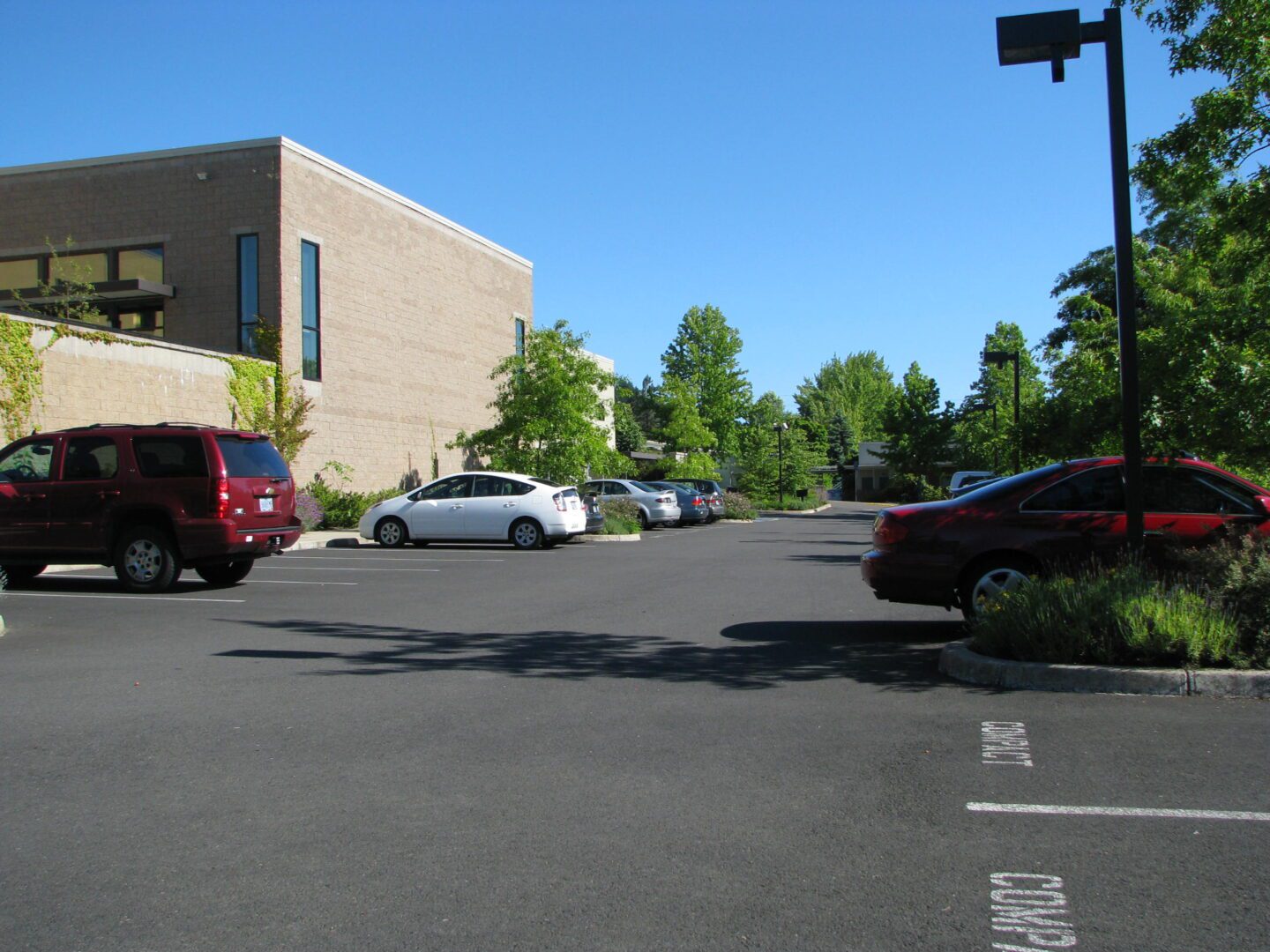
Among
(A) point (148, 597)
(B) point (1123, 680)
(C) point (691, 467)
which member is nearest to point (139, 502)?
(A) point (148, 597)

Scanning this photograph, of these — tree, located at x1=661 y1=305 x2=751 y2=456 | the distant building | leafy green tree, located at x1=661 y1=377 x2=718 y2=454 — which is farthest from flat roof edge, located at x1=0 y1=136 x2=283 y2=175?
tree, located at x1=661 y1=305 x2=751 y2=456

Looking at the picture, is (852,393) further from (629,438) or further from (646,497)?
(646,497)

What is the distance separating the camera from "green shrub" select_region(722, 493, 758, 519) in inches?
1756

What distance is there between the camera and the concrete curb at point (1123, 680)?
6.96 m

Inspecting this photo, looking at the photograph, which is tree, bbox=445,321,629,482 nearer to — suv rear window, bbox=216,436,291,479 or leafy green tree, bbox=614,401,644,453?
suv rear window, bbox=216,436,291,479

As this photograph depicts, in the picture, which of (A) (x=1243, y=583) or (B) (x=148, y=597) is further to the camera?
(B) (x=148, y=597)

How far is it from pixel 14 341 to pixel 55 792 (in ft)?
57.5

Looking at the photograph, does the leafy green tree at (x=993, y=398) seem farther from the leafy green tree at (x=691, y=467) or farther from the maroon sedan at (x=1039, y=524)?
the maroon sedan at (x=1039, y=524)

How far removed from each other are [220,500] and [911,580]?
332 inches

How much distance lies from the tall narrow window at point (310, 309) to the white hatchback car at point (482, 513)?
7436 millimetres

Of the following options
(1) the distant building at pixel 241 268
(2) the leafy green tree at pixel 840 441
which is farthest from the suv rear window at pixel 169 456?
(2) the leafy green tree at pixel 840 441

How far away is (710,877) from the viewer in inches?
161

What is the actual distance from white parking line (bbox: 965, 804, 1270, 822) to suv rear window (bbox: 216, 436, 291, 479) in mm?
11044

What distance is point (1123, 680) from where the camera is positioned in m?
7.13
